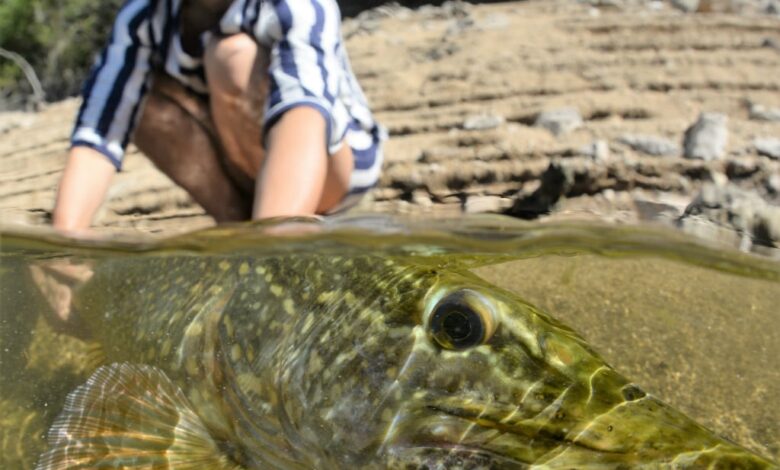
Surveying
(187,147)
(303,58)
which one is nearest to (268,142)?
(303,58)

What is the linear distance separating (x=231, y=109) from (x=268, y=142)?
2.00 feet

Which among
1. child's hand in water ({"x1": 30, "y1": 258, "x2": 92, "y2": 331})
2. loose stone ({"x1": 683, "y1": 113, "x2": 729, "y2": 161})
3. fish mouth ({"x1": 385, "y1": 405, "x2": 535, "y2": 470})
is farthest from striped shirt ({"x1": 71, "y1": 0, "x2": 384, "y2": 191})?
loose stone ({"x1": 683, "y1": 113, "x2": 729, "y2": 161})

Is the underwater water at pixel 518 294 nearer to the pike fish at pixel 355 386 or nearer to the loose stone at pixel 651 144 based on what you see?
the pike fish at pixel 355 386

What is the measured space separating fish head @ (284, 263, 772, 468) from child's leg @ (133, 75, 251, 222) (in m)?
2.98

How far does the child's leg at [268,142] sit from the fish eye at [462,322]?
191 cm

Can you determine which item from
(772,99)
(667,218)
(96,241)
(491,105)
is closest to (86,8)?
(491,105)

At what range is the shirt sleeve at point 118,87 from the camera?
4.89 meters

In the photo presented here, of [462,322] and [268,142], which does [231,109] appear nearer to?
[268,142]

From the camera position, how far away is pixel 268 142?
446 cm

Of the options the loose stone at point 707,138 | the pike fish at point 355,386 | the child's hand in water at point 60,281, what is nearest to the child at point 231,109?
the child's hand in water at point 60,281

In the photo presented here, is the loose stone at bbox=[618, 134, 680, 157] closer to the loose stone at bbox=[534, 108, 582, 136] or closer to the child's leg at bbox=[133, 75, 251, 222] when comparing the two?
the loose stone at bbox=[534, 108, 582, 136]

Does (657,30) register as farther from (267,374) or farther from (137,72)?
(267,374)

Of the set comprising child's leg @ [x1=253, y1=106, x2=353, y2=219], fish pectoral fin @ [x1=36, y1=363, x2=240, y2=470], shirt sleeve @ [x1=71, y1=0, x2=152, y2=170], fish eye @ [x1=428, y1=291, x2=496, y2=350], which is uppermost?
shirt sleeve @ [x1=71, y1=0, x2=152, y2=170]

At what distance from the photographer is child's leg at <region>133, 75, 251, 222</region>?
17.1ft
